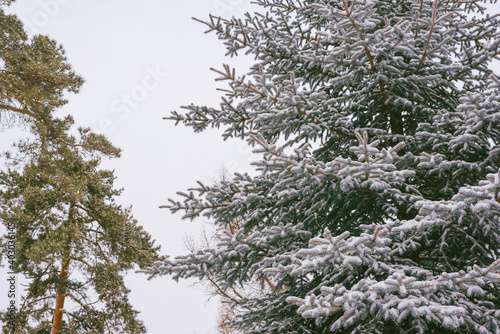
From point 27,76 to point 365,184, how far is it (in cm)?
1095

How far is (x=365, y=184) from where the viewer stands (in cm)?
262

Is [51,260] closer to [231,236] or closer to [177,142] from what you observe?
[231,236]

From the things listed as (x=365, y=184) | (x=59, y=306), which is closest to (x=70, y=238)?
(x=59, y=306)

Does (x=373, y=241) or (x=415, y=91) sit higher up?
(x=415, y=91)

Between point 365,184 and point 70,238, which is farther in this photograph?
point 70,238

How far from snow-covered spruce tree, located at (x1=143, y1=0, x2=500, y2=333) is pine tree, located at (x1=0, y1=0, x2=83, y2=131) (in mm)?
8116

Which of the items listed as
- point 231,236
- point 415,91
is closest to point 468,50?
point 415,91

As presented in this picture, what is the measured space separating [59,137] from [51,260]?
4306mm

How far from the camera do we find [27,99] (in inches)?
383

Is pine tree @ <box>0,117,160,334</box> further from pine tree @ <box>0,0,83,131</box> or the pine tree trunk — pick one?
pine tree @ <box>0,0,83,131</box>

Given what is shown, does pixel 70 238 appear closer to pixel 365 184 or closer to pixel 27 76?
pixel 27 76

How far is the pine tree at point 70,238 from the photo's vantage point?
9.65 m

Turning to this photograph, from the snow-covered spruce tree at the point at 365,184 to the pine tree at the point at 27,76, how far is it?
812 cm

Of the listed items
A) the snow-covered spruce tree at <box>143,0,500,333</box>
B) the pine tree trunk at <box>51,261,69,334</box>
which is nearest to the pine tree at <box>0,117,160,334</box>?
the pine tree trunk at <box>51,261,69,334</box>
